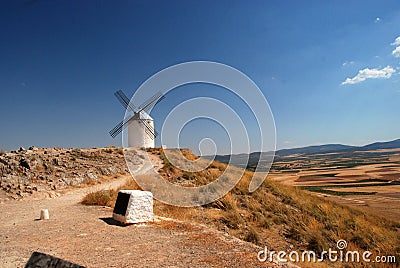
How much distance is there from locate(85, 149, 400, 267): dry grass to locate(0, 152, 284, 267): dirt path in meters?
2.26

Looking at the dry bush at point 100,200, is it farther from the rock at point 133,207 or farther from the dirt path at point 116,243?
the rock at point 133,207

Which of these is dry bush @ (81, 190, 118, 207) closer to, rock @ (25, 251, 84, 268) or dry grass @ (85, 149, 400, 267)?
dry grass @ (85, 149, 400, 267)

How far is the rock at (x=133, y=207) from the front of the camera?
7728mm

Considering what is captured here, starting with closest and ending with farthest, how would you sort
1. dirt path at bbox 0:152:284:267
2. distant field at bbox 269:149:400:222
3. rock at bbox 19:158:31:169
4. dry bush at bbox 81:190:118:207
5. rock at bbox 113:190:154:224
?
dirt path at bbox 0:152:284:267
rock at bbox 113:190:154:224
dry bush at bbox 81:190:118:207
rock at bbox 19:158:31:169
distant field at bbox 269:149:400:222

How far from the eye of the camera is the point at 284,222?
11297 millimetres

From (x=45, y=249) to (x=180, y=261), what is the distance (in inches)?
117

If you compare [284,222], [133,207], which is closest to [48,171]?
[133,207]

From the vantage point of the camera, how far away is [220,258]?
5.43 meters

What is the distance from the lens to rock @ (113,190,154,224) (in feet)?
25.4

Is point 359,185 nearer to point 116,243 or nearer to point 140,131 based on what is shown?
point 140,131

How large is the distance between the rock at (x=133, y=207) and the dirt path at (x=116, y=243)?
25cm

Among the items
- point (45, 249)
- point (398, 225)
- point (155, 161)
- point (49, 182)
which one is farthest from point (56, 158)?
point (398, 225)

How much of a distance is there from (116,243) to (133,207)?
1.66m

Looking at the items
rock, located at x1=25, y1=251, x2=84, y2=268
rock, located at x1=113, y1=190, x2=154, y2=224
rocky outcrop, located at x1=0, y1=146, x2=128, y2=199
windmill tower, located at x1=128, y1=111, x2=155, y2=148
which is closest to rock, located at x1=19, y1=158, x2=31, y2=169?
rocky outcrop, located at x1=0, y1=146, x2=128, y2=199
